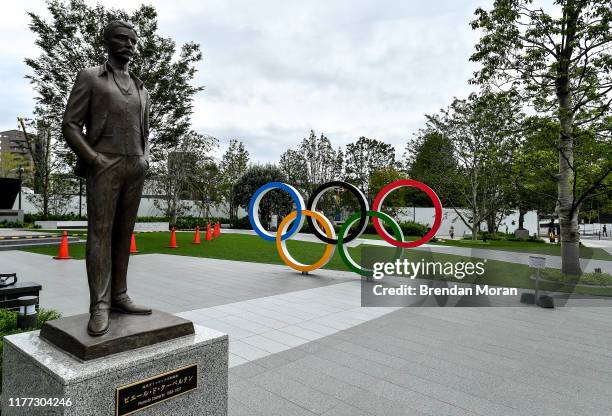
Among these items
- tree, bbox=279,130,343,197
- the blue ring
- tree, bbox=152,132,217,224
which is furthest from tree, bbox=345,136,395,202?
the blue ring

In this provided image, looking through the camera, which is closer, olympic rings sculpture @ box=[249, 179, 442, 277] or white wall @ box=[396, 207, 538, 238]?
olympic rings sculpture @ box=[249, 179, 442, 277]

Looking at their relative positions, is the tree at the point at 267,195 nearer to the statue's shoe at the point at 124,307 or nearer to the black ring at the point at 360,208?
the black ring at the point at 360,208

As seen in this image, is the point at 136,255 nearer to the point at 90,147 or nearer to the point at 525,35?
the point at 90,147

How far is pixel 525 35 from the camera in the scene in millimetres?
11375

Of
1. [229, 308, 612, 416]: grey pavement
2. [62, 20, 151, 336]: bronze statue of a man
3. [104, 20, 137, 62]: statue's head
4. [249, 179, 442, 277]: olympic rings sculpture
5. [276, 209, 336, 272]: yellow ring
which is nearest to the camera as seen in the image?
[62, 20, 151, 336]: bronze statue of a man

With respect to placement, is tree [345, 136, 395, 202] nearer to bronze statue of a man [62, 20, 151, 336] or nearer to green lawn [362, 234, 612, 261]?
green lawn [362, 234, 612, 261]

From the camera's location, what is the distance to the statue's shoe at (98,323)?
109 inches

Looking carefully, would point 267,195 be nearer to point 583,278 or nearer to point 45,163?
point 45,163

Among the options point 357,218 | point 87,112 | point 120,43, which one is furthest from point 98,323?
Result: point 357,218

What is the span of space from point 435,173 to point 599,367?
25.8 meters

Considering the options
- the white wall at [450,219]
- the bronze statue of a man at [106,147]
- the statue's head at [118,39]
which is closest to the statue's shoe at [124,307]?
the bronze statue of a man at [106,147]

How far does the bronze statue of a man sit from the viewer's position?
288cm

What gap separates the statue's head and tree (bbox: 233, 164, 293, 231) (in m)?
31.6

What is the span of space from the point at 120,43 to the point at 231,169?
3663 cm
